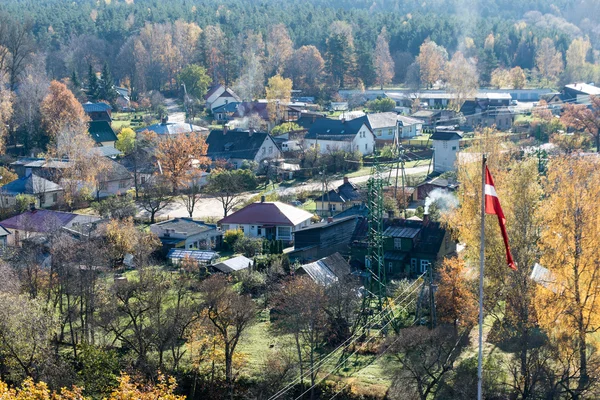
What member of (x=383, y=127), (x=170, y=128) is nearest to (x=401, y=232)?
(x=383, y=127)

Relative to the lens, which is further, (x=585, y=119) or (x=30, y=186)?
(x=585, y=119)

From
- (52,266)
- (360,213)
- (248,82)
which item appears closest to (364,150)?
(360,213)

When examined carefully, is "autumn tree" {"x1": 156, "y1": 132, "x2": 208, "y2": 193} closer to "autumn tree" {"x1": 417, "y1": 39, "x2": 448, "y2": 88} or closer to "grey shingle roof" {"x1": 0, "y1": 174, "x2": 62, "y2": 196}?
"grey shingle roof" {"x1": 0, "y1": 174, "x2": 62, "y2": 196}

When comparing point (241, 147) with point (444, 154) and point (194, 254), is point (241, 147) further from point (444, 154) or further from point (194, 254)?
point (194, 254)

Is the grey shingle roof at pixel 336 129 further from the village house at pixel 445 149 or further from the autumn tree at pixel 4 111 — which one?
the autumn tree at pixel 4 111

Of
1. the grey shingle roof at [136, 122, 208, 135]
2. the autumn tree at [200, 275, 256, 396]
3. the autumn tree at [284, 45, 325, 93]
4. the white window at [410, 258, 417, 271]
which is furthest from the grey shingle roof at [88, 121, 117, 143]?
the autumn tree at [200, 275, 256, 396]

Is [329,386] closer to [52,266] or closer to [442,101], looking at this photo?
[52,266]
